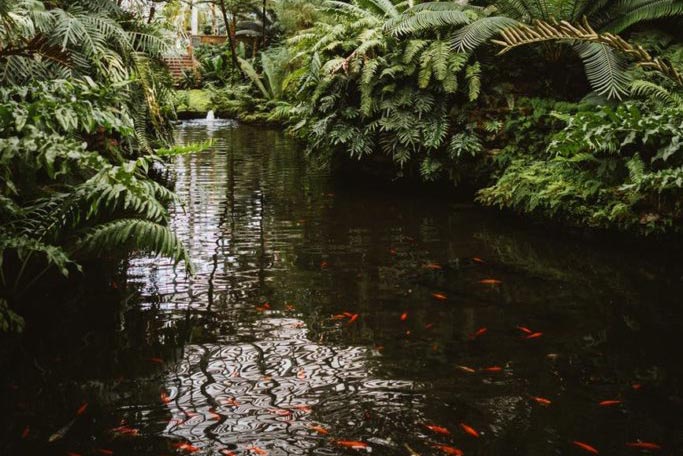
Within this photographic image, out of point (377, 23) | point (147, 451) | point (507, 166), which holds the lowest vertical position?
point (147, 451)

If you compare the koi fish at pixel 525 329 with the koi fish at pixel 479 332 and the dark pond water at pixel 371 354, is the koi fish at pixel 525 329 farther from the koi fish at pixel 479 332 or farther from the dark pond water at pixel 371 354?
the koi fish at pixel 479 332

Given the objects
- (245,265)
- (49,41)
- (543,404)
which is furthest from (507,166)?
(49,41)

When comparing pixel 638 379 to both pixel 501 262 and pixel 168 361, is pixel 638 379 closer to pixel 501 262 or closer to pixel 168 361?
pixel 501 262

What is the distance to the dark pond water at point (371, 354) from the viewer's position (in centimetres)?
251

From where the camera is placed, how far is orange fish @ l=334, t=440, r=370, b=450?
7.90ft

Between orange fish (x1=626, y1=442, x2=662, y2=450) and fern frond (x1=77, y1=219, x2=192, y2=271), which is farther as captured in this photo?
fern frond (x1=77, y1=219, x2=192, y2=271)

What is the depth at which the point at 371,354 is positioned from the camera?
3.26 m

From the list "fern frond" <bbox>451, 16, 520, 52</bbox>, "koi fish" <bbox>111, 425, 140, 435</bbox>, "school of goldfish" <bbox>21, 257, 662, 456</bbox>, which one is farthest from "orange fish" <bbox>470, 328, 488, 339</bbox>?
"fern frond" <bbox>451, 16, 520, 52</bbox>

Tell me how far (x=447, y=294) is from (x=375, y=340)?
89 centimetres

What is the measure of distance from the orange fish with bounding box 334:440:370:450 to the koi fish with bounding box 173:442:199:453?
554 mm

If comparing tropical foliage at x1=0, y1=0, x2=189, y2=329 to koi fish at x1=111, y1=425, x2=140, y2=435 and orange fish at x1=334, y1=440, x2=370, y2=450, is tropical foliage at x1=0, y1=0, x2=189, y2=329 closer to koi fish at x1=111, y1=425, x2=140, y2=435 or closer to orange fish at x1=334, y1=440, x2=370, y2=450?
koi fish at x1=111, y1=425, x2=140, y2=435

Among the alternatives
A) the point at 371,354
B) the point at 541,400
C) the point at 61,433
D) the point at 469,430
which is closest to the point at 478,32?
the point at 371,354

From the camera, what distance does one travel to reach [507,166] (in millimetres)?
6520

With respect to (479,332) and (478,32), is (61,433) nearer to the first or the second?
(479,332)
